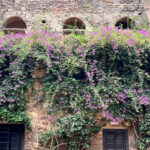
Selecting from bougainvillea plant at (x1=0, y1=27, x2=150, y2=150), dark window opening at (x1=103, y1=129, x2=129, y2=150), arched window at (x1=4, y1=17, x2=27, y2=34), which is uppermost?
arched window at (x1=4, y1=17, x2=27, y2=34)

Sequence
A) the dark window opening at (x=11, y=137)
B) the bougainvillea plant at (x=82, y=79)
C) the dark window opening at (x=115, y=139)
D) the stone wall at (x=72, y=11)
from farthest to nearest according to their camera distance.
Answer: the stone wall at (x=72, y=11) → the dark window opening at (x=115, y=139) → the dark window opening at (x=11, y=137) → the bougainvillea plant at (x=82, y=79)

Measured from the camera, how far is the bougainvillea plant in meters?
5.48

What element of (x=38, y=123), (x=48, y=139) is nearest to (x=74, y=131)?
(x=48, y=139)

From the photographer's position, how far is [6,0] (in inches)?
293

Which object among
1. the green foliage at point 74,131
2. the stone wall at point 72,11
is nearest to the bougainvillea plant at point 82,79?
the green foliage at point 74,131

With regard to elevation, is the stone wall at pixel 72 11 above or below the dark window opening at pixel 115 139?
above

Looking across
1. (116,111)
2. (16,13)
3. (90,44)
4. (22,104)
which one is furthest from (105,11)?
(22,104)

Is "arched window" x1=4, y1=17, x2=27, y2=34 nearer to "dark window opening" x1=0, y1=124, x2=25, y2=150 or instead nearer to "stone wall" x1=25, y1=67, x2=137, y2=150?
"stone wall" x1=25, y1=67, x2=137, y2=150

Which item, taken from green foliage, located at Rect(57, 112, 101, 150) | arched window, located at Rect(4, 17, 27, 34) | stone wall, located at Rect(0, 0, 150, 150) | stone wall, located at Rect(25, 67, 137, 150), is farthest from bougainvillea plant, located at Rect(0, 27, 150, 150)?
arched window, located at Rect(4, 17, 27, 34)

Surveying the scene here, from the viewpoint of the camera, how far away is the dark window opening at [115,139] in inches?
230

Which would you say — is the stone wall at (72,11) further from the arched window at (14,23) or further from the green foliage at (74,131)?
the green foliage at (74,131)

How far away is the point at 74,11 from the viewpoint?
7.43 meters

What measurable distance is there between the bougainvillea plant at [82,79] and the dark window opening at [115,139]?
1.25 ft

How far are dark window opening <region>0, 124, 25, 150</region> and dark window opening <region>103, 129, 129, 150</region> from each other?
2.14 m
